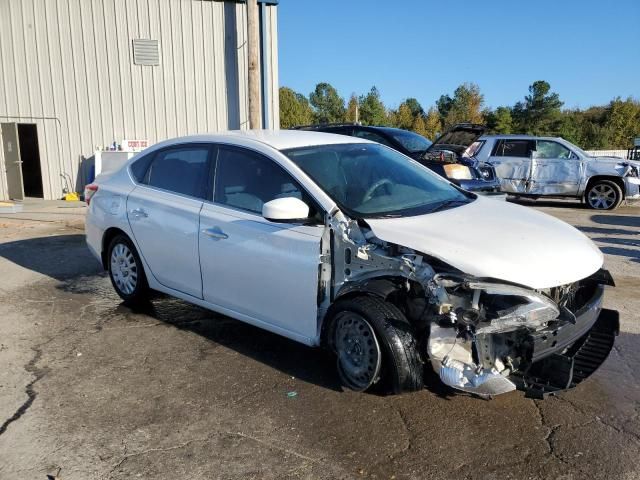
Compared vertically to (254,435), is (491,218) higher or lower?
higher

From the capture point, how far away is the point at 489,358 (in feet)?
10.3

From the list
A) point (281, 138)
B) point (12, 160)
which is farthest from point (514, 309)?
point (12, 160)

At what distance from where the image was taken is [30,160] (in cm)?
1502

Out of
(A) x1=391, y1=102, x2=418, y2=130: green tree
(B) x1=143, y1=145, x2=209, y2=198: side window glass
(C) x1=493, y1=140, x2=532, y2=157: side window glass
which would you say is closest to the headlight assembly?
(B) x1=143, y1=145, x2=209, y2=198: side window glass

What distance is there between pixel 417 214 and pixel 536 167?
10287 millimetres

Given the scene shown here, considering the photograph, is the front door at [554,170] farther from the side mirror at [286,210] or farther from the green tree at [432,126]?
the green tree at [432,126]

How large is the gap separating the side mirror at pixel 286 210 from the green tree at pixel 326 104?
4873cm

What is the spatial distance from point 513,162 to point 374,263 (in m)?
10.7

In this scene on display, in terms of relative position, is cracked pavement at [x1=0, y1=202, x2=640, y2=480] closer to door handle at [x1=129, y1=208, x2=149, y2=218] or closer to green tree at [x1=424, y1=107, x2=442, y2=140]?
door handle at [x1=129, y1=208, x2=149, y2=218]

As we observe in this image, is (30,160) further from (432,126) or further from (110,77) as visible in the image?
(432,126)

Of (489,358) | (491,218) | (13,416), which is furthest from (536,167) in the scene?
(13,416)

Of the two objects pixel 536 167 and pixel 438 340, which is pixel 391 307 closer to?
pixel 438 340

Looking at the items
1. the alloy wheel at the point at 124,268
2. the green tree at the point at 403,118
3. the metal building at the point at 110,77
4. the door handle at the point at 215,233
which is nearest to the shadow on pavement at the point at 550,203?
the metal building at the point at 110,77

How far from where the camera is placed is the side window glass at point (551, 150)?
13.0m
